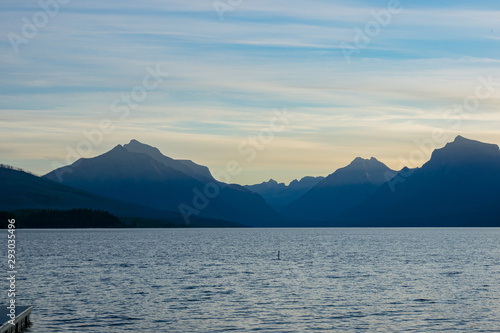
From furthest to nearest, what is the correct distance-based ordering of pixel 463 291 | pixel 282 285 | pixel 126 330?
1. pixel 282 285
2. pixel 463 291
3. pixel 126 330

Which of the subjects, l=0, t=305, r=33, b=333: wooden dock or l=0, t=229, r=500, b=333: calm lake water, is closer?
l=0, t=305, r=33, b=333: wooden dock

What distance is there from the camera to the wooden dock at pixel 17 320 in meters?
50.1

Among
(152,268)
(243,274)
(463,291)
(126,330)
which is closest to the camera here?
(126,330)

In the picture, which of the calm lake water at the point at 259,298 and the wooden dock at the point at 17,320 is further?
the calm lake water at the point at 259,298

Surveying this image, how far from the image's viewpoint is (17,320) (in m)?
52.4

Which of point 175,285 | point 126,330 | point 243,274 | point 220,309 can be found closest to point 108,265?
point 243,274

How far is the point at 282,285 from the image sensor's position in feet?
289

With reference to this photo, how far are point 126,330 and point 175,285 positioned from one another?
33.4 meters

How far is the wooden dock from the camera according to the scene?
1971 inches

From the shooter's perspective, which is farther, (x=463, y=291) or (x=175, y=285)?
(x=175, y=285)

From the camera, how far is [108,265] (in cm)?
12444

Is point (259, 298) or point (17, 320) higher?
point (17, 320)

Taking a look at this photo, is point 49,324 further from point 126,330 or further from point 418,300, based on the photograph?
point 418,300

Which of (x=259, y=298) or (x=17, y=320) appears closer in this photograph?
(x=17, y=320)
